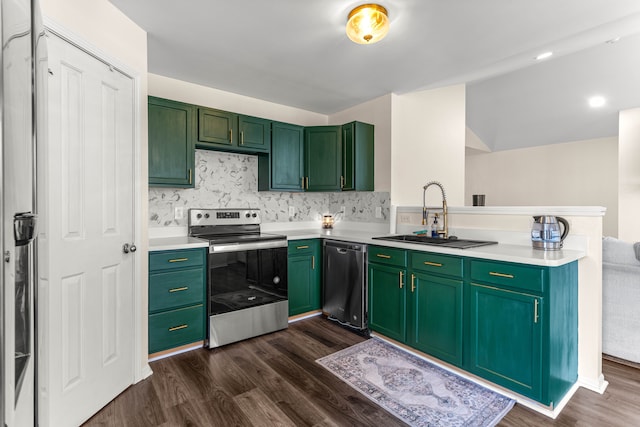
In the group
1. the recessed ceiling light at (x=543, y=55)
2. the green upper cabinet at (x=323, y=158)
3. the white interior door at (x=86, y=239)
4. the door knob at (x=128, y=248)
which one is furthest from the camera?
the green upper cabinet at (x=323, y=158)

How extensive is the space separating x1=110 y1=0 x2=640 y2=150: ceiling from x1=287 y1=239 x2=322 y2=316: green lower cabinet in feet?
5.68

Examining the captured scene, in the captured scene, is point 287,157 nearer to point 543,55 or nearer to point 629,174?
point 543,55

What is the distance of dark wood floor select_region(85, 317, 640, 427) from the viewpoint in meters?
1.86

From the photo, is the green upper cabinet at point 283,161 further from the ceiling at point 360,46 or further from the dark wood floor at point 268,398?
the dark wood floor at point 268,398

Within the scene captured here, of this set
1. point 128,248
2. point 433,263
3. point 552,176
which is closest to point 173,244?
point 128,248

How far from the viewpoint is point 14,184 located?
0.44m

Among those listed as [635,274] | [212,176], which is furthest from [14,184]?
[635,274]

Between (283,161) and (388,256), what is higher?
(283,161)

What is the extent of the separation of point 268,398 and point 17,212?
2.03 meters

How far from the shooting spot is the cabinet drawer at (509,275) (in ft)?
6.27

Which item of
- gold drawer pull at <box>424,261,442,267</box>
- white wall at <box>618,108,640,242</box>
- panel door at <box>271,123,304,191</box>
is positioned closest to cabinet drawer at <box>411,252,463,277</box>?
gold drawer pull at <box>424,261,442,267</box>

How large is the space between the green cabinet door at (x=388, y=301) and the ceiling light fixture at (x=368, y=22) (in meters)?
1.79

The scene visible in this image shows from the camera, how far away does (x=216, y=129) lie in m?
3.16

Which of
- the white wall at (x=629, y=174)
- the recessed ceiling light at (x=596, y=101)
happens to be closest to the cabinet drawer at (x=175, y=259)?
the recessed ceiling light at (x=596, y=101)
